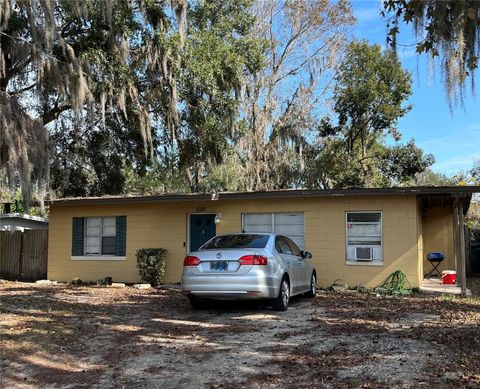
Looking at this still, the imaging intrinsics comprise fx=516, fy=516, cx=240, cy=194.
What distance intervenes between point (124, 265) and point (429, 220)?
11248 millimetres

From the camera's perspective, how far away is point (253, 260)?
9086mm

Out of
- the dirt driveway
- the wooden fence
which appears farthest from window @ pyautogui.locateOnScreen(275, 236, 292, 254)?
the wooden fence

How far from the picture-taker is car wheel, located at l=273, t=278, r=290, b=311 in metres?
9.58

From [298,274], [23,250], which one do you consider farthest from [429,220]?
[23,250]

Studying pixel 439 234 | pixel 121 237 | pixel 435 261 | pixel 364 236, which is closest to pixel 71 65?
pixel 121 237

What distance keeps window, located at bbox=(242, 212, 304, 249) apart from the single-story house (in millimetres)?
28

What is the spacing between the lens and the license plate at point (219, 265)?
920 centimetres

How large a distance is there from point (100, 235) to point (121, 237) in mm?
891

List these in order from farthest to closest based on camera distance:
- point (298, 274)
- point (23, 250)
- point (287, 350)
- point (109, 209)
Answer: point (23, 250) → point (109, 209) → point (298, 274) → point (287, 350)

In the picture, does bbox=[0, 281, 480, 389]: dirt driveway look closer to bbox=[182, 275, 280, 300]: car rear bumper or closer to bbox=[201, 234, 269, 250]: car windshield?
bbox=[182, 275, 280, 300]: car rear bumper

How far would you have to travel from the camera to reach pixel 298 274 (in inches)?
424

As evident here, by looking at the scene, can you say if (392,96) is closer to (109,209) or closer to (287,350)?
(109,209)

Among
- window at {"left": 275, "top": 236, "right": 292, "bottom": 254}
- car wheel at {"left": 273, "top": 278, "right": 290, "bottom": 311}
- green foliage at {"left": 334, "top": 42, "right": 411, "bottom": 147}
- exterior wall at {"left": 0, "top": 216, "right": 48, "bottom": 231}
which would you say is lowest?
car wheel at {"left": 273, "top": 278, "right": 290, "bottom": 311}

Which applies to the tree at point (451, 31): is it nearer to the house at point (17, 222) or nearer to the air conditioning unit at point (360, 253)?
the air conditioning unit at point (360, 253)
